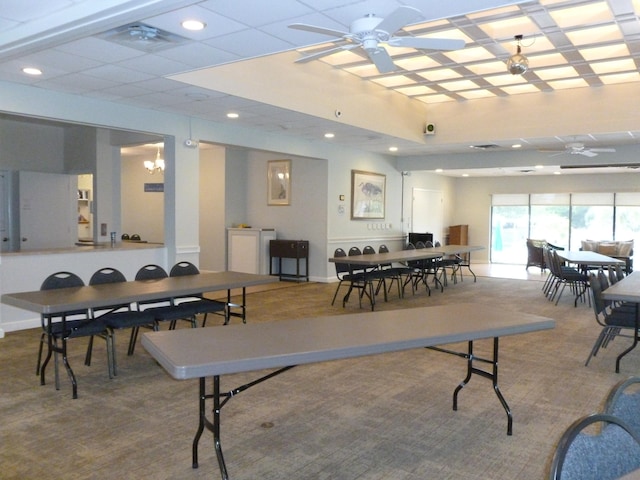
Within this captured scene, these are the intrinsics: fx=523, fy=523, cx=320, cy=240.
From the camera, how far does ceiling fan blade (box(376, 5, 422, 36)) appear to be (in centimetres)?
332

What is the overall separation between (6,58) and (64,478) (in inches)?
139

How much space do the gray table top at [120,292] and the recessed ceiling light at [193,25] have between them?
211 cm

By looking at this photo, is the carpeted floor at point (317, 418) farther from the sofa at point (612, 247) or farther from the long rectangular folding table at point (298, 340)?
the sofa at point (612, 247)

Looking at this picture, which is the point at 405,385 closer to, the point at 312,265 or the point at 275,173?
the point at 312,265

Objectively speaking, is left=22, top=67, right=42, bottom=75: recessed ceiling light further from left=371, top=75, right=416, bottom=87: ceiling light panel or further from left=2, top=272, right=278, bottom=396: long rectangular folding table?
left=371, top=75, right=416, bottom=87: ceiling light panel

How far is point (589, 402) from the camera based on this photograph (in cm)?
386

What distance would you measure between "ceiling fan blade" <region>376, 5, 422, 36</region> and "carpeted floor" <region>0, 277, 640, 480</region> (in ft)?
6.43

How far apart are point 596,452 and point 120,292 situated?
3743 mm

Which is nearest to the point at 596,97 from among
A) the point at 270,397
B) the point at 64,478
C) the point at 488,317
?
the point at 488,317

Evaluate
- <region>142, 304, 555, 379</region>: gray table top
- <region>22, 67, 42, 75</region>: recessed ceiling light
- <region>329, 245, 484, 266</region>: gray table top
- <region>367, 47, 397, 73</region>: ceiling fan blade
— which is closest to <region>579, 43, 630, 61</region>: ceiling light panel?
<region>367, 47, 397, 73</region>: ceiling fan blade

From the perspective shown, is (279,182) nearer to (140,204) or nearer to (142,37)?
(140,204)

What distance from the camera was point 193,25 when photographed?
3.94 m

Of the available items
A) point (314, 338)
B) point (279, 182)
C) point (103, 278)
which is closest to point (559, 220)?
point (279, 182)

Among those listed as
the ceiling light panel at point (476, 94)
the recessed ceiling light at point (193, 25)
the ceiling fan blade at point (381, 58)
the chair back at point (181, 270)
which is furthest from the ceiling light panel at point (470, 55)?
the chair back at point (181, 270)
